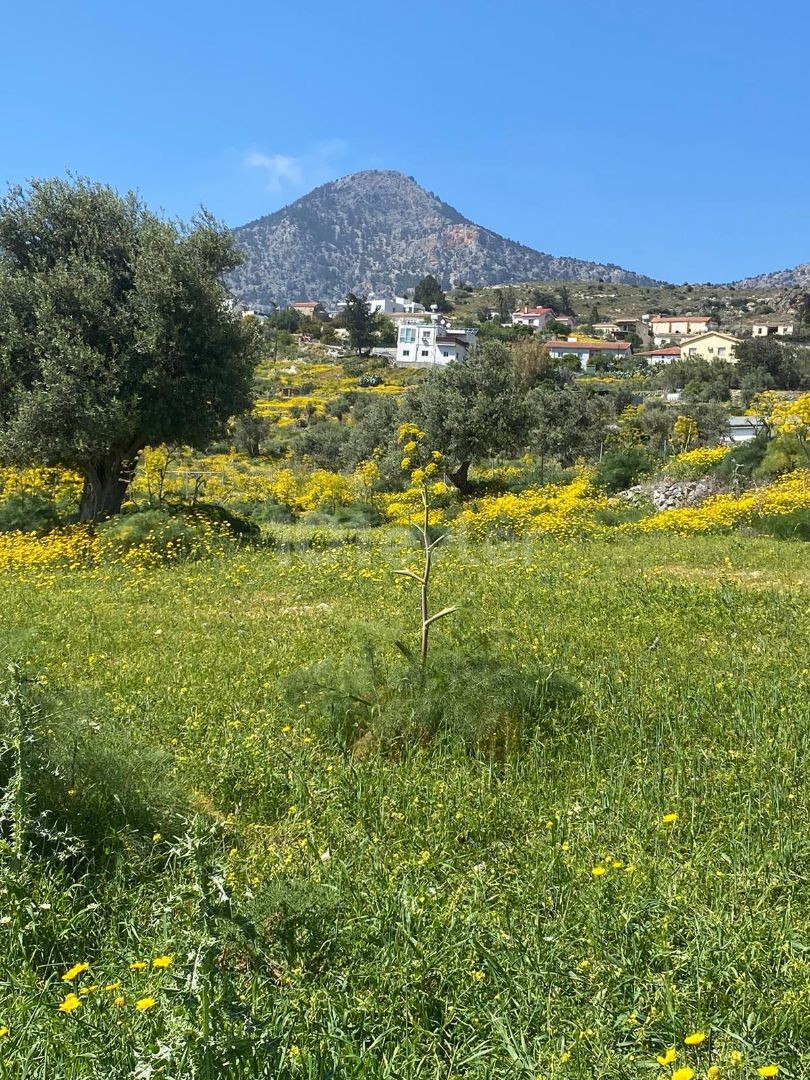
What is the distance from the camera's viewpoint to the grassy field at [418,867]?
2139mm

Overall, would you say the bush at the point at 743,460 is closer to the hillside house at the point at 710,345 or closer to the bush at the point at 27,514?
the bush at the point at 27,514

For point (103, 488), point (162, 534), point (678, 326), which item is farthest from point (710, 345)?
point (162, 534)

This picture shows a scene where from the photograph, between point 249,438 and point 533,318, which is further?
point 533,318

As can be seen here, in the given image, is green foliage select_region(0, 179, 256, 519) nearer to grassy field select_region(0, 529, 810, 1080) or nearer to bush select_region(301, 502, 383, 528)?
bush select_region(301, 502, 383, 528)

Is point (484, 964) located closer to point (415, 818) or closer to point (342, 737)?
point (415, 818)

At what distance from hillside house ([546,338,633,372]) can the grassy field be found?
84.2 m

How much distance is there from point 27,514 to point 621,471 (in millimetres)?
15744

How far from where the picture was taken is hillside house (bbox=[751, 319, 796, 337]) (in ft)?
303

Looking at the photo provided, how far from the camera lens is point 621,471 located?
22.9m

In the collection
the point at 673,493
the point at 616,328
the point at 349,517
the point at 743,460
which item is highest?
the point at 616,328

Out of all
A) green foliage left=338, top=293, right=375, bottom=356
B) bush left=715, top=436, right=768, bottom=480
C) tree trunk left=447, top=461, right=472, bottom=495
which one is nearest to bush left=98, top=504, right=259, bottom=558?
tree trunk left=447, top=461, right=472, bottom=495

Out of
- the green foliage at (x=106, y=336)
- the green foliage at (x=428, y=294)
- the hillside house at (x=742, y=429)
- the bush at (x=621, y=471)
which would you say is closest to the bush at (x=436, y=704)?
the green foliage at (x=106, y=336)

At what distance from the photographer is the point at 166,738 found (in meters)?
4.42

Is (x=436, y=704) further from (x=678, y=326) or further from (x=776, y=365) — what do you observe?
(x=678, y=326)
